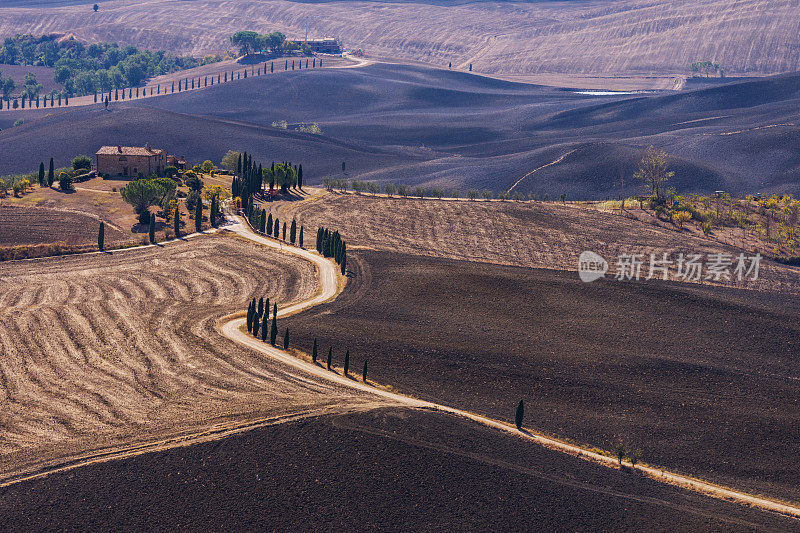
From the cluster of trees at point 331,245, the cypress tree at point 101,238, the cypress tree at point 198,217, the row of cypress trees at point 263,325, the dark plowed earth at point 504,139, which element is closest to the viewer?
the row of cypress trees at point 263,325

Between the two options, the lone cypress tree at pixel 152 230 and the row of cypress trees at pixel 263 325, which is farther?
the lone cypress tree at pixel 152 230

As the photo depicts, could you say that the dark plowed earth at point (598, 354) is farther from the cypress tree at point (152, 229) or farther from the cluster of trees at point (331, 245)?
the cypress tree at point (152, 229)

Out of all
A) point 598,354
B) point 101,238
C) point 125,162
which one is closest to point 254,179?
point 125,162

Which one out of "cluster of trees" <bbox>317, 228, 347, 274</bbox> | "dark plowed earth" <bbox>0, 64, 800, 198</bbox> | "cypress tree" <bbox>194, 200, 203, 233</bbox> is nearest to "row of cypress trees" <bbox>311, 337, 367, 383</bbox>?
"cluster of trees" <bbox>317, 228, 347, 274</bbox>

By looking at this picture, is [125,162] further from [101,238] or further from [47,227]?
[101,238]

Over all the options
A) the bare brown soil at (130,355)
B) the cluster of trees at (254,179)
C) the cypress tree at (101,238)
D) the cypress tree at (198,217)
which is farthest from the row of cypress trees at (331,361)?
the cluster of trees at (254,179)

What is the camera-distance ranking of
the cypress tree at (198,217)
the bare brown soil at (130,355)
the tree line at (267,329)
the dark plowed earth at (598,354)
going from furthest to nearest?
the cypress tree at (198,217) < the tree line at (267,329) < the dark plowed earth at (598,354) < the bare brown soil at (130,355)

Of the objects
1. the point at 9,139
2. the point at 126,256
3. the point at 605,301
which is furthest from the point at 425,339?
the point at 9,139

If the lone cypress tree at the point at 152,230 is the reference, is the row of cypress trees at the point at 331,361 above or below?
below
